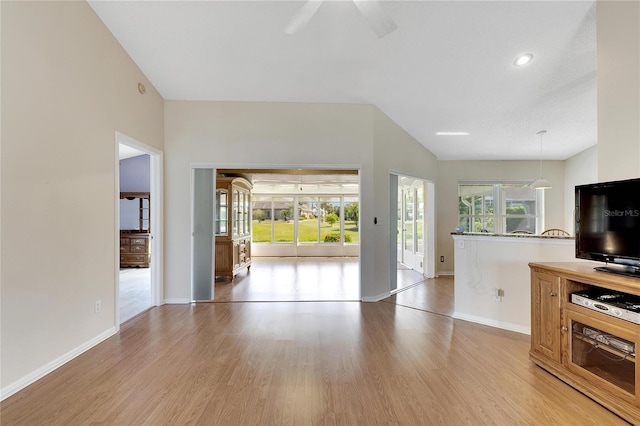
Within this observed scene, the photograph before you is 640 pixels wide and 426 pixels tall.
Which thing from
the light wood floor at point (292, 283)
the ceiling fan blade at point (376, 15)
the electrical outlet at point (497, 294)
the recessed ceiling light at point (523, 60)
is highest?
the recessed ceiling light at point (523, 60)

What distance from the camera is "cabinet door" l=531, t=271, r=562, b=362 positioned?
2.33 metres

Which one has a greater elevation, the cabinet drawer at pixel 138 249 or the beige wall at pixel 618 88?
the beige wall at pixel 618 88

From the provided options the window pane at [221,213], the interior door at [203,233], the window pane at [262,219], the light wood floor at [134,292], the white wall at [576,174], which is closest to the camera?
Result: the light wood floor at [134,292]

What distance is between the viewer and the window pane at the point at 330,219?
9656mm

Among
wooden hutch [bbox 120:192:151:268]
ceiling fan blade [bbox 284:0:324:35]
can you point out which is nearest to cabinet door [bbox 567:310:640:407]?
ceiling fan blade [bbox 284:0:324:35]

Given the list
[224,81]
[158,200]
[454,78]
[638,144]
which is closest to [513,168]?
[454,78]

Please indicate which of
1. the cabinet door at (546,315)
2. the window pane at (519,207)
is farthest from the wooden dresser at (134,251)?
the window pane at (519,207)

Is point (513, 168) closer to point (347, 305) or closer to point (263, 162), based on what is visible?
point (347, 305)

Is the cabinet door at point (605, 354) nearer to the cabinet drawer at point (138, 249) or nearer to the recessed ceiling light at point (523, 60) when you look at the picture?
the recessed ceiling light at point (523, 60)

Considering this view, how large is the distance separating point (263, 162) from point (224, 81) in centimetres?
121

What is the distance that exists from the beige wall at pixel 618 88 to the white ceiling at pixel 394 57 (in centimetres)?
39

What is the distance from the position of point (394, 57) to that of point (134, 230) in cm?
701

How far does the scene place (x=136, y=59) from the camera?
142 inches

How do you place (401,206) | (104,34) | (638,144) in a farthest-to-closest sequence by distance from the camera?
(401,206), (104,34), (638,144)
